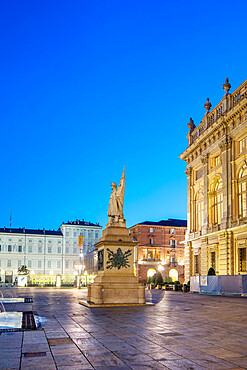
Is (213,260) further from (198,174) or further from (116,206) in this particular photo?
(116,206)

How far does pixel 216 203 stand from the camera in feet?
150

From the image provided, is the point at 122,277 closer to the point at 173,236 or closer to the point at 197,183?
the point at 197,183

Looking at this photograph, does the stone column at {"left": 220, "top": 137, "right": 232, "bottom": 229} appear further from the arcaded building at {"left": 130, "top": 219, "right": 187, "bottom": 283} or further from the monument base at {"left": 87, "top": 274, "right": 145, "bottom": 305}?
the arcaded building at {"left": 130, "top": 219, "right": 187, "bottom": 283}

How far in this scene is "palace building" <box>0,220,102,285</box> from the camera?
122812mm

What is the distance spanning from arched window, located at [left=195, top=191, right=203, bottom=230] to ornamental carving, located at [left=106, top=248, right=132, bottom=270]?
30840 millimetres

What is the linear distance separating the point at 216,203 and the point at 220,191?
5.98ft

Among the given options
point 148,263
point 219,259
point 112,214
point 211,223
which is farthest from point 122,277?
point 148,263

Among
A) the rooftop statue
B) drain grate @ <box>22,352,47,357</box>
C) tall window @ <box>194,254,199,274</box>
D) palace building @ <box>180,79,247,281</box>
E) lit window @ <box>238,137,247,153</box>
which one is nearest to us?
drain grate @ <box>22,352,47,357</box>

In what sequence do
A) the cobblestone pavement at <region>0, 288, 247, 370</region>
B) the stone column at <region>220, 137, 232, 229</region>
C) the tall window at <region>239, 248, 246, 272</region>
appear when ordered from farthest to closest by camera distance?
the stone column at <region>220, 137, 232, 229</region> → the tall window at <region>239, 248, 246, 272</region> → the cobblestone pavement at <region>0, 288, 247, 370</region>

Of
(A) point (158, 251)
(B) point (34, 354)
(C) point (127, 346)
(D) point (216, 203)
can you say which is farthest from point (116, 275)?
(A) point (158, 251)

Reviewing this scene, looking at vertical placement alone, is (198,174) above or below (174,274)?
above

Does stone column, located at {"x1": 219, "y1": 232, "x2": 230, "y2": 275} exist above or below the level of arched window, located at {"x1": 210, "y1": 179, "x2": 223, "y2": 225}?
below

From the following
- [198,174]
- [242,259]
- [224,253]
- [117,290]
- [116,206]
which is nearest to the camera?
[117,290]

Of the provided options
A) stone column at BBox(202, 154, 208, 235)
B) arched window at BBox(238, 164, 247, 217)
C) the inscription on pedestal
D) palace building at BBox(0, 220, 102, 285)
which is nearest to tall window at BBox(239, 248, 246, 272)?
arched window at BBox(238, 164, 247, 217)
